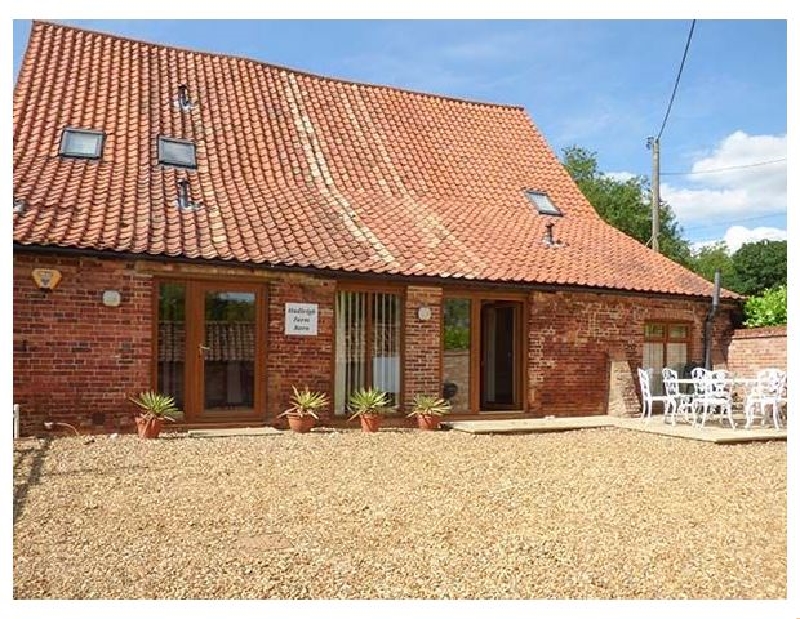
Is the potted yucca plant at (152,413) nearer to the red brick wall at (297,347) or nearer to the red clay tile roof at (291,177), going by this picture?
the red brick wall at (297,347)

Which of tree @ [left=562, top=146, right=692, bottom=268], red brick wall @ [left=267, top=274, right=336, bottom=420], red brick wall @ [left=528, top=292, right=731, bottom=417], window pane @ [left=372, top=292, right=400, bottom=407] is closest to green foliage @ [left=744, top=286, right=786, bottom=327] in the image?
red brick wall @ [left=528, top=292, right=731, bottom=417]

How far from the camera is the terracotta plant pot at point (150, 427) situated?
9.89 m

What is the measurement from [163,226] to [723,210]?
101 feet

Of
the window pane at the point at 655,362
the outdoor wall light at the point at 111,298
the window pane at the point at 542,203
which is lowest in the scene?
the window pane at the point at 655,362

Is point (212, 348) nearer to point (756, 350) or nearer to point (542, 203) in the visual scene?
point (542, 203)

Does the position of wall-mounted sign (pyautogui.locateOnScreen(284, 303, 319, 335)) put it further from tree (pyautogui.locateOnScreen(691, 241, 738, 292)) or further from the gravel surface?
tree (pyautogui.locateOnScreen(691, 241, 738, 292))

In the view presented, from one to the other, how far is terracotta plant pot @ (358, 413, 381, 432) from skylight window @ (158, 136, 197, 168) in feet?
16.9

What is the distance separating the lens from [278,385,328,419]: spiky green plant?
35.6ft

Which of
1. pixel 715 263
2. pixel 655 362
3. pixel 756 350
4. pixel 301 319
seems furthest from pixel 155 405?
pixel 715 263

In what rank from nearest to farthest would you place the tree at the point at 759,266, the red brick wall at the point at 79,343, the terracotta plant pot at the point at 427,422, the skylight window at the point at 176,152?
the red brick wall at the point at 79,343
the terracotta plant pot at the point at 427,422
the skylight window at the point at 176,152
the tree at the point at 759,266

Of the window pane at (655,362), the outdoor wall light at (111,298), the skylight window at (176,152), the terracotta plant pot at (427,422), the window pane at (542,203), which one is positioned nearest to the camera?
the outdoor wall light at (111,298)

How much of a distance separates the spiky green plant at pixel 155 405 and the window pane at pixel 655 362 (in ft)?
27.4

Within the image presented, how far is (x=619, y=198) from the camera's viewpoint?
38.7 meters

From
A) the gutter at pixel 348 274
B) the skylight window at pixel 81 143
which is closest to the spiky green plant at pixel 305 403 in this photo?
the gutter at pixel 348 274
